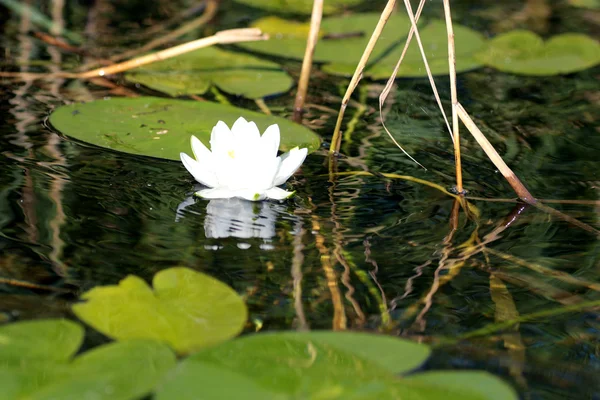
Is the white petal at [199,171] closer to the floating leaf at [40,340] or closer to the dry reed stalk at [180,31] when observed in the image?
the floating leaf at [40,340]

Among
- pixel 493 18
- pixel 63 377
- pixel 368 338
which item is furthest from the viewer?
pixel 493 18

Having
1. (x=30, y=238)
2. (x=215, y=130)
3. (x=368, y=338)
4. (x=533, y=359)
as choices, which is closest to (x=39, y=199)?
(x=30, y=238)

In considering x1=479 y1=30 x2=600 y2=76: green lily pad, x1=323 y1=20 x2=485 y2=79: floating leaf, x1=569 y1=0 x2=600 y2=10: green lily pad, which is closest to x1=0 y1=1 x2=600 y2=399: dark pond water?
x1=323 y1=20 x2=485 y2=79: floating leaf

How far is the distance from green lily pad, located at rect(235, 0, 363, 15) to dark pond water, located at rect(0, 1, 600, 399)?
1272 millimetres

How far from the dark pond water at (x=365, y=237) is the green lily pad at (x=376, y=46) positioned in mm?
414

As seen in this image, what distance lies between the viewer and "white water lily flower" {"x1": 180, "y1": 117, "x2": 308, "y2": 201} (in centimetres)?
159

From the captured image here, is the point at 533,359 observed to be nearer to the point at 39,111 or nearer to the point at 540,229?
the point at 540,229

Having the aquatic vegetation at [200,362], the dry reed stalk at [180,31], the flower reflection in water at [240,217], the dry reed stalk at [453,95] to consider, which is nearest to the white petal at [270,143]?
the flower reflection in water at [240,217]

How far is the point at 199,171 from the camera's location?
161 centimetres

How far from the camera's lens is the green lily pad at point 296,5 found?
→ 339 centimetres

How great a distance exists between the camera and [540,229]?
1562 millimetres

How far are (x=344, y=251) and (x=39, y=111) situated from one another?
1096 millimetres

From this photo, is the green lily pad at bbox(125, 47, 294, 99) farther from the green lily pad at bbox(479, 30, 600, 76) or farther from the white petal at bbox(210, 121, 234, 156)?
the green lily pad at bbox(479, 30, 600, 76)

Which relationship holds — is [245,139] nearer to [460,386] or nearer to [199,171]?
[199,171]
